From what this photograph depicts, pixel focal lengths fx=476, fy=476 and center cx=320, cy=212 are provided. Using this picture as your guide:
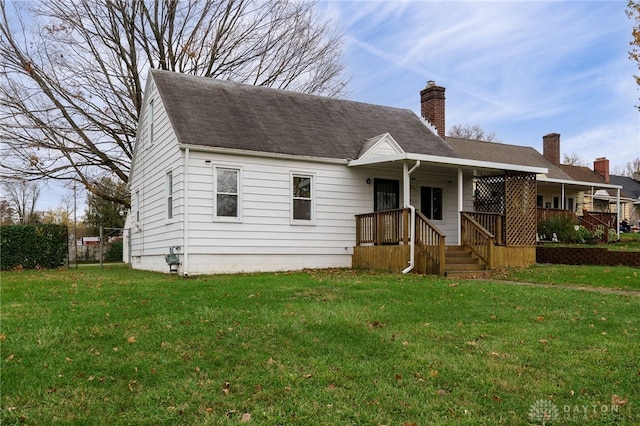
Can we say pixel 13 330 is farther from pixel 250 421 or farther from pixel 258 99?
pixel 258 99

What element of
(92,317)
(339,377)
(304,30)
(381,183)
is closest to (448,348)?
(339,377)

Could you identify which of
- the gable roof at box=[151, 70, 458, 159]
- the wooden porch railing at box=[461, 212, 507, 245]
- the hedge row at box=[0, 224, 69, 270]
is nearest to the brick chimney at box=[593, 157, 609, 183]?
the gable roof at box=[151, 70, 458, 159]

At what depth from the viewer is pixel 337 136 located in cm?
1509

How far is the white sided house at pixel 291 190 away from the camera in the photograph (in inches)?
479

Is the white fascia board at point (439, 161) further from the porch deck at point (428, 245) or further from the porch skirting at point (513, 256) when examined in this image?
the porch skirting at point (513, 256)

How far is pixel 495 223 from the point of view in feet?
46.4

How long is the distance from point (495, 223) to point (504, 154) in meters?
16.6

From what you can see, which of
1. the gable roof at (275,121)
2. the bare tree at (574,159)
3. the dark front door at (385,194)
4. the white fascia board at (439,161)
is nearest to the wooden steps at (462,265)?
the white fascia board at (439,161)

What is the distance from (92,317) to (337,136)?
1047 cm

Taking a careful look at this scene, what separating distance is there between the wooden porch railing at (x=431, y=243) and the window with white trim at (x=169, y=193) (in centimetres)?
667

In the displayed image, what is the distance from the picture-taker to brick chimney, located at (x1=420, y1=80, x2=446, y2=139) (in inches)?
757

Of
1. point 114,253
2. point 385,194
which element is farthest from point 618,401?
point 114,253

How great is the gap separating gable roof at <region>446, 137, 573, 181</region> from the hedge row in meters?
19.7

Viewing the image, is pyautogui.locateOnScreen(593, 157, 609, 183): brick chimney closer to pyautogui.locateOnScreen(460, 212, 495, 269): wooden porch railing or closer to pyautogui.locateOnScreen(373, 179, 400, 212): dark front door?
pyautogui.locateOnScreen(373, 179, 400, 212): dark front door
